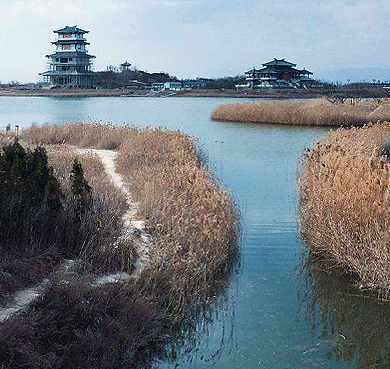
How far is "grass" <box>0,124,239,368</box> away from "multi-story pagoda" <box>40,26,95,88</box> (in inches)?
2600

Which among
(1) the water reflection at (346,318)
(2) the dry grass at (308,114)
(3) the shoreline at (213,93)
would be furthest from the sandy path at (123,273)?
(3) the shoreline at (213,93)

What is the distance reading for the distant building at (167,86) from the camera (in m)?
82.2

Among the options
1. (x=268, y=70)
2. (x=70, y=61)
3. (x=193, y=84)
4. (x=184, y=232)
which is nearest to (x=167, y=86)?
(x=193, y=84)

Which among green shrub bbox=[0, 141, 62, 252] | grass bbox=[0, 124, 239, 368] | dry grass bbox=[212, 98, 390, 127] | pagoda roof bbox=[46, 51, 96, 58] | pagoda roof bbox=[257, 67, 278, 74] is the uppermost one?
pagoda roof bbox=[46, 51, 96, 58]

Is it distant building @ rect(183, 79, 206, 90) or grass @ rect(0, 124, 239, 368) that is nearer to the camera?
grass @ rect(0, 124, 239, 368)

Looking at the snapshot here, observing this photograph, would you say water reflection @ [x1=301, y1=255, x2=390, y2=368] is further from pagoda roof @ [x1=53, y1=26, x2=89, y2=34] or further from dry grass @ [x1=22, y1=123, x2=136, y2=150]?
pagoda roof @ [x1=53, y1=26, x2=89, y2=34]

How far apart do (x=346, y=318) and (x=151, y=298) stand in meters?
2.56

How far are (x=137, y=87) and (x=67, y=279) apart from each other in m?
78.1

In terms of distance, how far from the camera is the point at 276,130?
2925cm

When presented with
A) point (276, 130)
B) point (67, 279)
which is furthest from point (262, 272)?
point (276, 130)

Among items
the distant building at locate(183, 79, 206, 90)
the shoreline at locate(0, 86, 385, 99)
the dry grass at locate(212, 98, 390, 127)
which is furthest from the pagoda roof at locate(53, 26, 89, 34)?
the dry grass at locate(212, 98, 390, 127)

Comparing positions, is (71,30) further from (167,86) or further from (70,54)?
(167,86)

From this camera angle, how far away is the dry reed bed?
7.83 meters

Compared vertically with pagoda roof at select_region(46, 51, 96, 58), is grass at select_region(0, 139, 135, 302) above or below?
below
